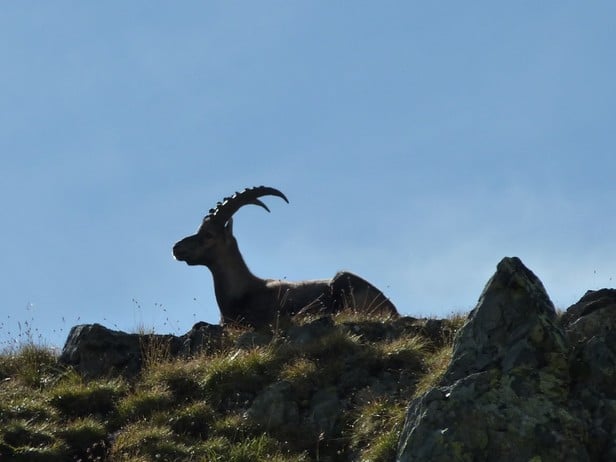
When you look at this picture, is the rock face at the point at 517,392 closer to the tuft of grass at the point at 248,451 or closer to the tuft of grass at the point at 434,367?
the tuft of grass at the point at 434,367

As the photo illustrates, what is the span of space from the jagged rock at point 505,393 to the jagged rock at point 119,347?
21.0ft

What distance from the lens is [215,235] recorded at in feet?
79.8

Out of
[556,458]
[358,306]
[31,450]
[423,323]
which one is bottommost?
[556,458]

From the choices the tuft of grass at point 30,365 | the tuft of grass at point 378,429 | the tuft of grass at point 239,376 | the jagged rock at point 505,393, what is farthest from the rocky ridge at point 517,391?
the tuft of grass at point 30,365

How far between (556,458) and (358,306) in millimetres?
10890

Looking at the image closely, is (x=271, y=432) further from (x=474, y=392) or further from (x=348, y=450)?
(x=474, y=392)

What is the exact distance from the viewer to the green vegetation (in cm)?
1396

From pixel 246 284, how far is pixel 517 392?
1339 centimetres

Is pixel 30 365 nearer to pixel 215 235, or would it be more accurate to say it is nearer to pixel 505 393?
pixel 215 235

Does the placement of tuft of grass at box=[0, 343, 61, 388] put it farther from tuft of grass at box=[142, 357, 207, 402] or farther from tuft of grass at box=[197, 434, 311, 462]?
tuft of grass at box=[197, 434, 311, 462]

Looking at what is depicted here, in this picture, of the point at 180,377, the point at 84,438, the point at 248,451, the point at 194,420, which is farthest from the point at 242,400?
the point at 84,438

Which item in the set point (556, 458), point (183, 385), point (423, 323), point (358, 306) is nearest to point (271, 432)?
point (183, 385)

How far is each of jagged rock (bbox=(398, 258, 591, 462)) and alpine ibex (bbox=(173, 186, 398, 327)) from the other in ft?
32.1

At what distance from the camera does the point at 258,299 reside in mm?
23281
